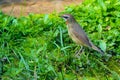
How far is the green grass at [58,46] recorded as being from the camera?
282 inches

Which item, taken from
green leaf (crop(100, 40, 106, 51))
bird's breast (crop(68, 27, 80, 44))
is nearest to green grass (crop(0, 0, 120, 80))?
green leaf (crop(100, 40, 106, 51))

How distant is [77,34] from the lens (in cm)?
763

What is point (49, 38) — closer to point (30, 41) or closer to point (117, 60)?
point (30, 41)

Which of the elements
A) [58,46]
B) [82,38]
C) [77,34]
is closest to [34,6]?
[58,46]

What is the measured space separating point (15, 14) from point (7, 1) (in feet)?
1.34

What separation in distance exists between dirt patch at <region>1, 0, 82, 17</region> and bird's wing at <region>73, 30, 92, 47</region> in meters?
1.35

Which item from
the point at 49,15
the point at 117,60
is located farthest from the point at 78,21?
the point at 117,60

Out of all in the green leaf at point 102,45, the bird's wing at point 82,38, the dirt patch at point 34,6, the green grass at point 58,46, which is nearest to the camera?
the green grass at point 58,46

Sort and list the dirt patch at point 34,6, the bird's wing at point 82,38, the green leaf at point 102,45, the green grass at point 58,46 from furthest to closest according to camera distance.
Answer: the dirt patch at point 34,6, the green leaf at point 102,45, the bird's wing at point 82,38, the green grass at point 58,46

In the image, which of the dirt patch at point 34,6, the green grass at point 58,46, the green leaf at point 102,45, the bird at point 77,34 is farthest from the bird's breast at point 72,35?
the dirt patch at point 34,6

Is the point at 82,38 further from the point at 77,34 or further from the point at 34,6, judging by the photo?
the point at 34,6

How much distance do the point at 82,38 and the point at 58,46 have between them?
0.41 m

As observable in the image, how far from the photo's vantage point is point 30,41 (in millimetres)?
7957

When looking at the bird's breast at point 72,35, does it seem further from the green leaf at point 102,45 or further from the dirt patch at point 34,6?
the dirt patch at point 34,6
